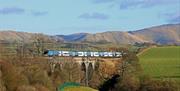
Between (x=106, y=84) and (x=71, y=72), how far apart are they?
397 inches

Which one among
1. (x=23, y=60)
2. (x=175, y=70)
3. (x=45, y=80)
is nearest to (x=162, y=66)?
(x=175, y=70)

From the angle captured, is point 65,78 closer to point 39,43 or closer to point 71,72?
point 71,72

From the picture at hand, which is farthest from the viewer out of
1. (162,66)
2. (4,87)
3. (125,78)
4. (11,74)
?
(162,66)

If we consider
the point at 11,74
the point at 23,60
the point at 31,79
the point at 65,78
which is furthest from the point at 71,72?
the point at 11,74

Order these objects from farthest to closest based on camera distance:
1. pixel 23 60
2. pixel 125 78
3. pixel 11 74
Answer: pixel 23 60 < pixel 125 78 < pixel 11 74

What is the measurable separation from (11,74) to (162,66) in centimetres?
4522

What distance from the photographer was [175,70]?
260ft

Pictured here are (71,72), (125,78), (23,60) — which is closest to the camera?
(125,78)

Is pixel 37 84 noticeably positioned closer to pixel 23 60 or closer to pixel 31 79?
pixel 31 79

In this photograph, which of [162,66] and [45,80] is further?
[162,66]

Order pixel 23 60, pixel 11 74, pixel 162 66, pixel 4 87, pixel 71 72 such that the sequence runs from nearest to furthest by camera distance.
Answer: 1. pixel 4 87
2. pixel 11 74
3. pixel 23 60
4. pixel 71 72
5. pixel 162 66

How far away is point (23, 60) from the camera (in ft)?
216

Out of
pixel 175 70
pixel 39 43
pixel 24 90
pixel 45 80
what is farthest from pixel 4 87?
pixel 39 43

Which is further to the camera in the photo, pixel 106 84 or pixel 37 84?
pixel 106 84
